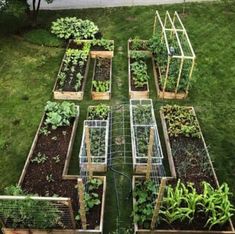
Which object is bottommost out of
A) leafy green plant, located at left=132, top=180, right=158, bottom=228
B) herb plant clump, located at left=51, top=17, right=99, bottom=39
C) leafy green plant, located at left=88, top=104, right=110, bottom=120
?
leafy green plant, located at left=132, top=180, right=158, bottom=228

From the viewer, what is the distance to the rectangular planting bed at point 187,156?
6.40 m

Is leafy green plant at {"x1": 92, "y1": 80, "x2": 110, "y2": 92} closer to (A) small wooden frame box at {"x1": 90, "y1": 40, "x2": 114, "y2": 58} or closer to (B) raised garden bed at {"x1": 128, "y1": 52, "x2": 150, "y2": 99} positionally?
(B) raised garden bed at {"x1": 128, "y1": 52, "x2": 150, "y2": 99}

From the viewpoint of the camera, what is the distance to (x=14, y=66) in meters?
10.5

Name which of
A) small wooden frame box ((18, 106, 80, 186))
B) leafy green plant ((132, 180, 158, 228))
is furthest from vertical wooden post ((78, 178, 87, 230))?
small wooden frame box ((18, 106, 80, 186))

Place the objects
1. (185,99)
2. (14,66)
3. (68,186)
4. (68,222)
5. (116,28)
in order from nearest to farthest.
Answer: (68,222), (68,186), (185,99), (14,66), (116,28)

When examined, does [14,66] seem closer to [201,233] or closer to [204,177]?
[204,177]

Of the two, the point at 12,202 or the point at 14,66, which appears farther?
the point at 14,66

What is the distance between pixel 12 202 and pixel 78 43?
6312 millimetres

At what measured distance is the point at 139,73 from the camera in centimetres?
990

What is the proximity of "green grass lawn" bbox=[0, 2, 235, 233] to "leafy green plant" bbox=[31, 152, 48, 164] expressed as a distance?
0.35 m

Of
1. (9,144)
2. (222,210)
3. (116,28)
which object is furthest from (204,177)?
(116,28)

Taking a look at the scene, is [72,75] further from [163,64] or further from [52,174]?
[52,174]

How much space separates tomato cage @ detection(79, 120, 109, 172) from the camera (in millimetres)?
7457

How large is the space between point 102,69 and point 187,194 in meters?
A: 4.87
